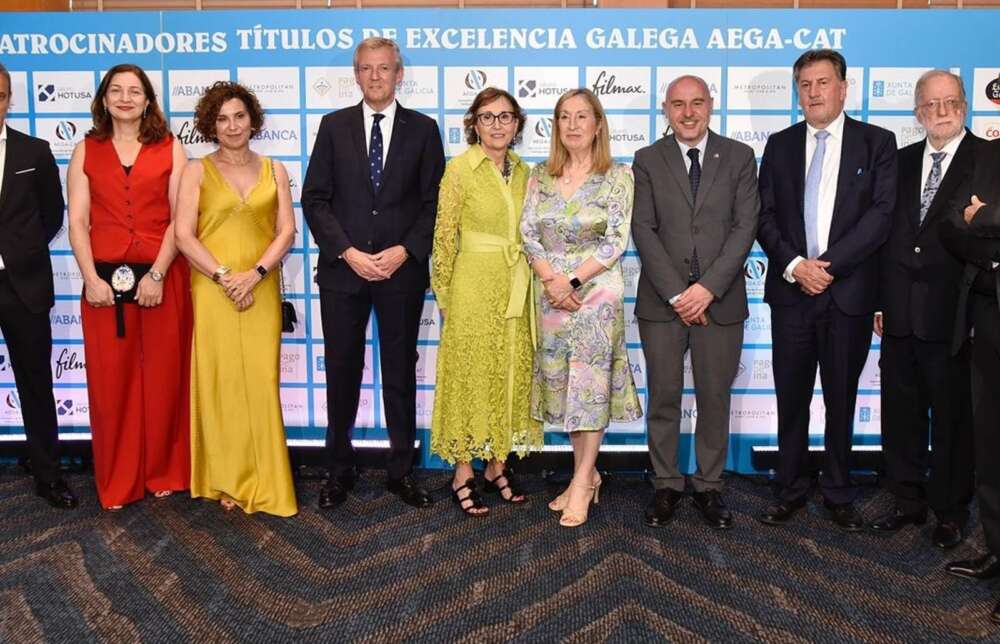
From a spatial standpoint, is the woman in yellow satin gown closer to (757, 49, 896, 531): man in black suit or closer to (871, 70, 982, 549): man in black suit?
(757, 49, 896, 531): man in black suit

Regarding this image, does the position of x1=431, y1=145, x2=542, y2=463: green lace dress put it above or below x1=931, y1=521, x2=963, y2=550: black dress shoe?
above

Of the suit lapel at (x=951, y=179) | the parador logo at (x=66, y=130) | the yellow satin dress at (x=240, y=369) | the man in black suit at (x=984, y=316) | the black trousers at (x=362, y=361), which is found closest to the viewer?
the man in black suit at (x=984, y=316)

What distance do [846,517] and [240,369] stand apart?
2.68 metres

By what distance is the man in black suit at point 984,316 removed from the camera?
292 cm

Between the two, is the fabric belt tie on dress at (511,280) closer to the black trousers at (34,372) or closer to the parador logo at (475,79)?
the parador logo at (475,79)

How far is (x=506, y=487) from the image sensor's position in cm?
392

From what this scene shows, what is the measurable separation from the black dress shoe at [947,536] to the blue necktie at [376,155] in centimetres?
272

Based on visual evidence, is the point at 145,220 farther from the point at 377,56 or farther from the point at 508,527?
the point at 508,527

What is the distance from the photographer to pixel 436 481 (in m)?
4.24

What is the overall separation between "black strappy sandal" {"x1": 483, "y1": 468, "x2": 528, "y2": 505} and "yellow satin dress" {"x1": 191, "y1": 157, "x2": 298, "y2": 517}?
89cm

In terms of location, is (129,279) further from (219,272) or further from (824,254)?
(824,254)

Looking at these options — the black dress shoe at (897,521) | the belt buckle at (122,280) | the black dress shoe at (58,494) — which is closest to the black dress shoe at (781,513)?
the black dress shoe at (897,521)

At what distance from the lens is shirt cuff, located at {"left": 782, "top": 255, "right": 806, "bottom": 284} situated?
3521 millimetres

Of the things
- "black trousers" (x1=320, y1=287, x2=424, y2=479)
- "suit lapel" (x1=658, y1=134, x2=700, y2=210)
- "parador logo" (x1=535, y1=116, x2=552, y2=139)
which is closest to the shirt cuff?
"suit lapel" (x1=658, y1=134, x2=700, y2=210)
